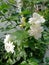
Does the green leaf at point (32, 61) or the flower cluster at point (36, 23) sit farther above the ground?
the flower cluster at point (36, 23)

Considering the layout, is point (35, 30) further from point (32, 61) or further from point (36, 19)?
point (32, 61)

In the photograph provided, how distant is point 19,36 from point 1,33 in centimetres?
38

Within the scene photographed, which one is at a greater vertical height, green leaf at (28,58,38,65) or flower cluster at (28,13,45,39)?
flower cluster at (28,13,45,39)

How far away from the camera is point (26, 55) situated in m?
1.43

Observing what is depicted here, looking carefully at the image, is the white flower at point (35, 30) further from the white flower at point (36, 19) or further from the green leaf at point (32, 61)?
the green leaf at point (32, 61)

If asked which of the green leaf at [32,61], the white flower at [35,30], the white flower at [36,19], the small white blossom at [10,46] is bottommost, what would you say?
the green leaf at [32,61]

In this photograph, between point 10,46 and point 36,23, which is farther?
point 10,46

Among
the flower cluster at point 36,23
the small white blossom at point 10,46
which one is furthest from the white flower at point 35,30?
the small white blossom at point 10,46

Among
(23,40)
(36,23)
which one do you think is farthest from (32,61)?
(36,23)

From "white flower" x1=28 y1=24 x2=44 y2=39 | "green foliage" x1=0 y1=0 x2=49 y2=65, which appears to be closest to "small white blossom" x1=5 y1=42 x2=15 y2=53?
"green foliage" x1=0 y1=0 x2=49 y2=65

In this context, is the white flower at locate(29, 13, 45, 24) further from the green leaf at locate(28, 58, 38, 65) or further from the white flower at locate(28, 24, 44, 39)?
the green leaf at locate(28, 58, 38, 65)

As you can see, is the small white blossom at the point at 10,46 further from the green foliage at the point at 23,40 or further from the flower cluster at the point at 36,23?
the flower cluster at the point at 36,23

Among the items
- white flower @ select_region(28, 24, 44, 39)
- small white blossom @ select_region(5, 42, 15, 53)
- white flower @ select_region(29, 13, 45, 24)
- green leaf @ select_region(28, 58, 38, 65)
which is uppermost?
white flower @ select_region(29, 13, 45, 24)

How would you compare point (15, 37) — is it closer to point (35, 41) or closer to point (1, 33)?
point (35, 41)
